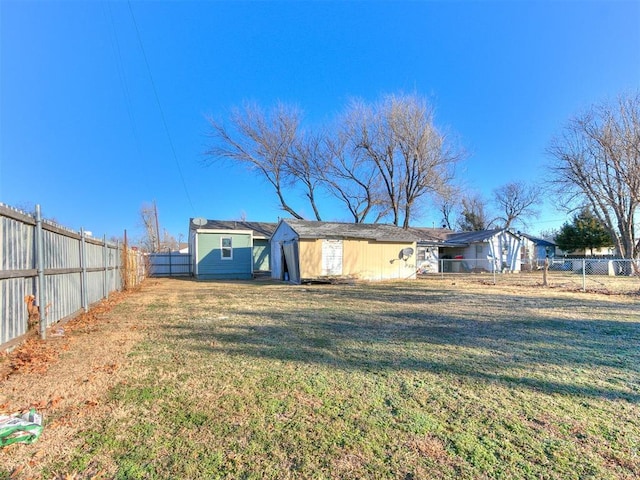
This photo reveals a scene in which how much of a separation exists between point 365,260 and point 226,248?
894 centimetres

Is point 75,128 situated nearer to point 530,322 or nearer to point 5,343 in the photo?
point 5,343

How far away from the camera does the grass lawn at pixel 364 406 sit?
201 centimetres

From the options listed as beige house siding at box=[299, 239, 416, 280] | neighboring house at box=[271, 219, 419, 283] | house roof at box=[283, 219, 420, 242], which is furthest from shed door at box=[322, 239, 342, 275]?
house roof at box=[283, 219, 420, 242]

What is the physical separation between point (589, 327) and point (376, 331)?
12.4 ft

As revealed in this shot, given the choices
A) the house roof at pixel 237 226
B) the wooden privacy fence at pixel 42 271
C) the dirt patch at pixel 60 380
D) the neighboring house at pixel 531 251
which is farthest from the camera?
the neighboring house at pixel 531 251

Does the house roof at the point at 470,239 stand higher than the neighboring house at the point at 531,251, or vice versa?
the house roof at the point at 470,239

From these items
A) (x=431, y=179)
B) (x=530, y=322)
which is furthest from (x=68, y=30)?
(x=431, y=179)

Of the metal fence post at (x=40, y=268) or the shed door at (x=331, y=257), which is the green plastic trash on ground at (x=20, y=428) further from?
the shed door at (x=331, y=257)

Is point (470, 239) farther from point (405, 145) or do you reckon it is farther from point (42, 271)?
point (42, 271)

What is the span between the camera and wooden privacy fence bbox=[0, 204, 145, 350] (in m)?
3.94

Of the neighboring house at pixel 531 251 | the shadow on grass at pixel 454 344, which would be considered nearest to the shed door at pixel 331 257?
the shadow on grass at pixel 454 344

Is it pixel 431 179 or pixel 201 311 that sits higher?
pixel 431 179

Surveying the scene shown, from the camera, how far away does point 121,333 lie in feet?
17.9

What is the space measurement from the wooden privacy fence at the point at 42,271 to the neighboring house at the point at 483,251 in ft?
68.5
